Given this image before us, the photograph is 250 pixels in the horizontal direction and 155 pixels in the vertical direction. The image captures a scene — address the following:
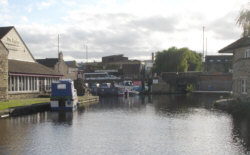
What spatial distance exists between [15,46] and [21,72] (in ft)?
22.8

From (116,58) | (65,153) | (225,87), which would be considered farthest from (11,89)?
(116,58)

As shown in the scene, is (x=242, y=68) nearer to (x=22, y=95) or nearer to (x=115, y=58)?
(x=22, y=95)

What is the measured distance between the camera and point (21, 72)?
40.1 m

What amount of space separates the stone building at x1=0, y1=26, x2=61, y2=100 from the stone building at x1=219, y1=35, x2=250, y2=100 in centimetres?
2464

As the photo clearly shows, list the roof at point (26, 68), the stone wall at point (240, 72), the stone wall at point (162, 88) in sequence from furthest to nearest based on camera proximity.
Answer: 1. the stone wall at point (162, 88)
2. the roof at point (26, 68)
3. the stone wall at point (240, 72)

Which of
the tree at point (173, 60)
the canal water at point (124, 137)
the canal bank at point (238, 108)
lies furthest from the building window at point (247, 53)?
the tree at point (173, 60)

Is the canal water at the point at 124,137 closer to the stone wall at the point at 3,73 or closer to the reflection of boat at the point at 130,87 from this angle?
the stone wall at the point at 3,73

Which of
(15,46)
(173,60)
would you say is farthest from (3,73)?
(173,60)

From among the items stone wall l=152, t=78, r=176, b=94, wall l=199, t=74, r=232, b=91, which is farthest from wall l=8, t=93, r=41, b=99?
wall l=199, t=74, r=232, b=91

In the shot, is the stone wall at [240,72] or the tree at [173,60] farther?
the tree at [173,60]

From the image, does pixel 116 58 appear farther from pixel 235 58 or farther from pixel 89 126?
pixel 89 126

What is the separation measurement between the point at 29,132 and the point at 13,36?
1085 inches

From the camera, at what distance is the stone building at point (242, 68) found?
32438 mm

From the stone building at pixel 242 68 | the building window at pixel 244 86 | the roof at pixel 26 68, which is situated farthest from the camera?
the roof at pixel 26 68
